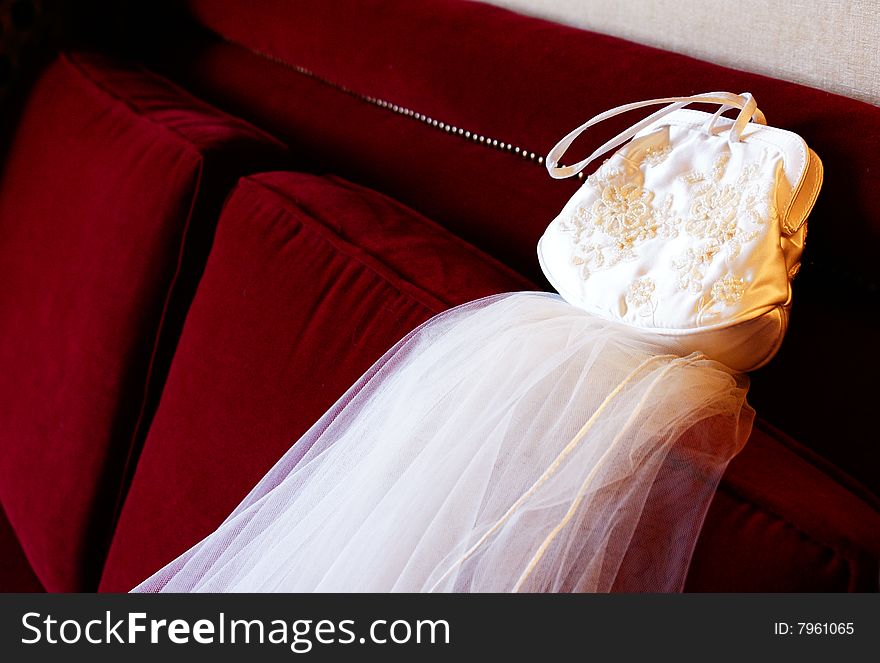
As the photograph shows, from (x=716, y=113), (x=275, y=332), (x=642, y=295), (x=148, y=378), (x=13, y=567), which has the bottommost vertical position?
(x=13, y=567)

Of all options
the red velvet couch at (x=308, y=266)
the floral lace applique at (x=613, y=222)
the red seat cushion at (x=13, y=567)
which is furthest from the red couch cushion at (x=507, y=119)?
the red seat cushion at (x=13, y=567)

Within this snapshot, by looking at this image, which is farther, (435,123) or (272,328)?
(435,123)

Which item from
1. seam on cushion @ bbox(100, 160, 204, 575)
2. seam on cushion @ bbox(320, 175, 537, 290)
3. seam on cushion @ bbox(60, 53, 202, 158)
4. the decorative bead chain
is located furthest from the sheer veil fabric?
seam on cushion @ bbox(60, 53, 202, 158)

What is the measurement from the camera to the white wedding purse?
0.55m

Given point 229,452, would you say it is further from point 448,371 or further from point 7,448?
point 7,448

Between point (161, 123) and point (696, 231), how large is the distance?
2.43ft

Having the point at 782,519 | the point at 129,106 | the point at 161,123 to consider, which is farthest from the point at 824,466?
the point at 129,106

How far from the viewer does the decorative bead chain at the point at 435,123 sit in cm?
82

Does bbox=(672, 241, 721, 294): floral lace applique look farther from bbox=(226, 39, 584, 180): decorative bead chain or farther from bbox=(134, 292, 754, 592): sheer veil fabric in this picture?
bbox=(226, 39, 584, 180): decorative bead chain

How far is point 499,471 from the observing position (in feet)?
1.67

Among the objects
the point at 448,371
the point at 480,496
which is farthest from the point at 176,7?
the point at 480,496

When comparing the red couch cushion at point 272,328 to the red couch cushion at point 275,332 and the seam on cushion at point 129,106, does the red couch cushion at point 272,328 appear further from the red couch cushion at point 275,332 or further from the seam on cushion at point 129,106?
the seam on cushion at point 129,106

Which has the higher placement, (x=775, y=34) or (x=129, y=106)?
(x=775, y=34)

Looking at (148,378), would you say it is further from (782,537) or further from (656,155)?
(782,537)
